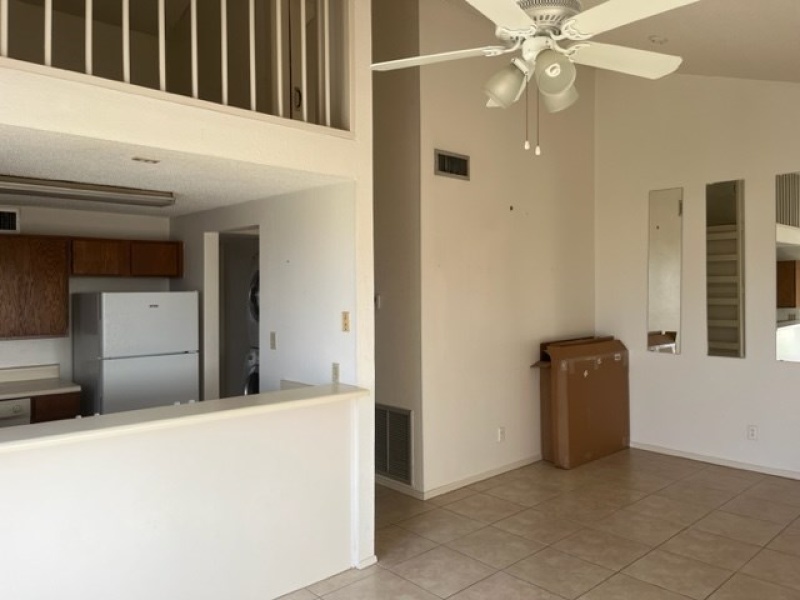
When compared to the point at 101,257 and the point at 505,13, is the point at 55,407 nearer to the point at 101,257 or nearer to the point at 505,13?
the point at 101,257

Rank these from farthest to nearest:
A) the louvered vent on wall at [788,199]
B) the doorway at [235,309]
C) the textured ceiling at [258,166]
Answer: the doorway at [235,309]
the louvered vent on wall at [788,199]
the textured ceiling at [258,166]

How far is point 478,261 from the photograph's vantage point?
4.73m

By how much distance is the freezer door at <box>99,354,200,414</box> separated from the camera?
4.13 meters

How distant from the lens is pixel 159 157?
8.85 ft

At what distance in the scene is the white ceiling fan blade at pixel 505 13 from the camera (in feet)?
6.33

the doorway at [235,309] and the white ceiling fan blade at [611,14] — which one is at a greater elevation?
the white ceiling fan blade at [611,14]

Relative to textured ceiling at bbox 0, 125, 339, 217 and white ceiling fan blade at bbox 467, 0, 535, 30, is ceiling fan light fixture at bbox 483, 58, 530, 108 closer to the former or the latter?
white ceiling fan blade at bbox 467, 0, 535, 30

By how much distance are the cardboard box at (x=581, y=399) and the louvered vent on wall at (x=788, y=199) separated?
1.69 metres

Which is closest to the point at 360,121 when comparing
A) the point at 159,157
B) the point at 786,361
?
the point at 159,157

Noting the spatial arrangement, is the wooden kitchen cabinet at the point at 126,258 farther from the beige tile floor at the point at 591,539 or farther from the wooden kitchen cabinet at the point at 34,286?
the beige tile floor at the point at 591,539

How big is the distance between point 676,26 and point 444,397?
113 inches

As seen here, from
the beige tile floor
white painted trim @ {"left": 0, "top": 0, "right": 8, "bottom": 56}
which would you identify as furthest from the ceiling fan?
the beige tile floor

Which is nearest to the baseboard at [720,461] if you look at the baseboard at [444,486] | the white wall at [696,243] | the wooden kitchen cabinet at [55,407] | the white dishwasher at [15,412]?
the white wall at [696,243]

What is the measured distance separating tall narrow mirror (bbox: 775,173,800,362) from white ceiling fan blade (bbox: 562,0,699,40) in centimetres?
346
